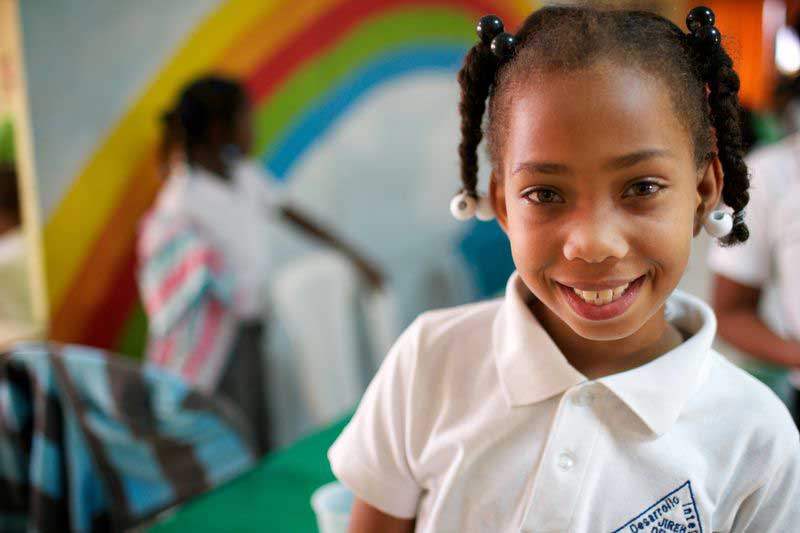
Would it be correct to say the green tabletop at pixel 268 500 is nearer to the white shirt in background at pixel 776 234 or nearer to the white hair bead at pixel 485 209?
the white hair bead at pixel 485 209

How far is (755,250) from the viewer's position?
1271mm

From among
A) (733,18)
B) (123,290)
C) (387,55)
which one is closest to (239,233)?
(123,290)

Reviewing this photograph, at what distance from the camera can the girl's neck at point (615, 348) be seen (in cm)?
68

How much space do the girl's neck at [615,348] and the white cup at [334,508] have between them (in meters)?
0.29

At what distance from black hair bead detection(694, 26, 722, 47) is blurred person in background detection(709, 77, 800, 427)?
0.63 meters

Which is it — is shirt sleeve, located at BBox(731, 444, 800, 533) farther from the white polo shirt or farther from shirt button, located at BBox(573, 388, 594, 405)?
shirt button, located at BBox(573, 388, 594, 405)

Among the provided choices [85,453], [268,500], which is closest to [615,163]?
[268,500]

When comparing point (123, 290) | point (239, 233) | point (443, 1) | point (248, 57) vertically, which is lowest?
point (123, 290)

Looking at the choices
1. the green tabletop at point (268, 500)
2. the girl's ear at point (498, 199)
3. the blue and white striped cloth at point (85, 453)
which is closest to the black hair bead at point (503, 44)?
the girl's ear at point (498, 199)

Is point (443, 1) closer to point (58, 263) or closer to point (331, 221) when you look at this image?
point (331, 221)

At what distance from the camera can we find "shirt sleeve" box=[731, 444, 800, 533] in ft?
2.00

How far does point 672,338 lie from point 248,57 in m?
2.08

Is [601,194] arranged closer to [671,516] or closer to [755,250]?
[671,516]

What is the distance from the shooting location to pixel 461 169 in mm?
708
